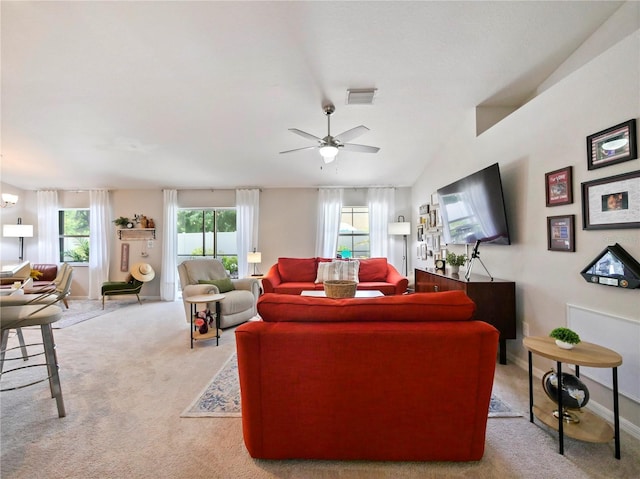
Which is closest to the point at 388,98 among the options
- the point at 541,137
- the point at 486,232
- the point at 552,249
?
the point at 541,137

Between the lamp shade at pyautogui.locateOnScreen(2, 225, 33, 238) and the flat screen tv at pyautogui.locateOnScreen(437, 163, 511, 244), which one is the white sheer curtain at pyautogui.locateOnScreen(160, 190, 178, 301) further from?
the flat screen tv at pyautogui.locateOnScreen(437, 163, 511, 244)

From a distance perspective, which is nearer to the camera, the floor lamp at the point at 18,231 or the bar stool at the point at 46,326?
the bar stool at the point at 46,326

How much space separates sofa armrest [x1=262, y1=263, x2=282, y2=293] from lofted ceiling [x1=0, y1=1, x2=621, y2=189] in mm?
1967

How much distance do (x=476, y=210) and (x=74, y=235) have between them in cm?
791

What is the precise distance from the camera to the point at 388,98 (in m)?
3.00

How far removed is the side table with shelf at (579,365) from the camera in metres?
1.40

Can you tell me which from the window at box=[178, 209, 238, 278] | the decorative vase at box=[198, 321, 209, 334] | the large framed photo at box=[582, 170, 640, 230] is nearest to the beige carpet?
the decorative vase at box=[198, 321, 209, 334]

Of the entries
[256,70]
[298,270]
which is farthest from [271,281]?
[256,70]

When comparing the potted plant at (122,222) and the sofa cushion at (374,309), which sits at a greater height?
the potted plant at (122,222)

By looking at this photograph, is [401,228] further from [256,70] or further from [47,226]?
[47,226]

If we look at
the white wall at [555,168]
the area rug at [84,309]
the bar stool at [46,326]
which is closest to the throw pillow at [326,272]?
the white wall at [555,168]

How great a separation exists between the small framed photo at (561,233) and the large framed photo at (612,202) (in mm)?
97

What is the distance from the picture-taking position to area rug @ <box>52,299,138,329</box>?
405 centimetres

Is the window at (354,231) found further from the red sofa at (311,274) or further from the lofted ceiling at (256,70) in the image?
the lofted ceiling at (256,70)
